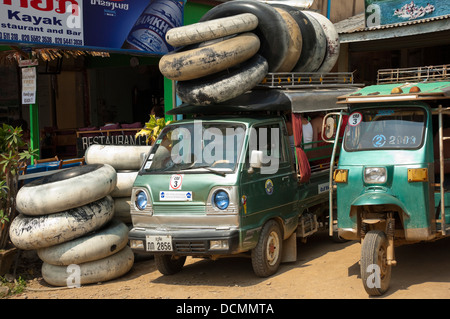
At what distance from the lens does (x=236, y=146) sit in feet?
23.5

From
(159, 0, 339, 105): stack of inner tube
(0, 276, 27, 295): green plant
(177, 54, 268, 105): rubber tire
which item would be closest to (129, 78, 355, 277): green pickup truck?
(177, 54, 268, 105): rubber tire

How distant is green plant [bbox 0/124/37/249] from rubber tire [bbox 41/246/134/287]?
78 centimetres

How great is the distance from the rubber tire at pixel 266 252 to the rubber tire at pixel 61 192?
6.94 feet

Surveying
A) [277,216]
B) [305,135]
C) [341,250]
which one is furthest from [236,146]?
[341,250]

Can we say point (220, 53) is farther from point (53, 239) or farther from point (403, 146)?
point (53, 239)

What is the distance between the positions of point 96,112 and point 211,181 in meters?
9.49

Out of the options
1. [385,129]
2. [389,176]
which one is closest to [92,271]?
[389,176]

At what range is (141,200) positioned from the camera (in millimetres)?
7219

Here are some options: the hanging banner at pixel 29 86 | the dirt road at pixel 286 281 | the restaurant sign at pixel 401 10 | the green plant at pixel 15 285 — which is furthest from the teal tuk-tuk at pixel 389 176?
the restaurant sign at pixel 401 10

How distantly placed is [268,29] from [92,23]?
4032 mm

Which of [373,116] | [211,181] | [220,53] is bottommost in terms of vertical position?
[211,181]

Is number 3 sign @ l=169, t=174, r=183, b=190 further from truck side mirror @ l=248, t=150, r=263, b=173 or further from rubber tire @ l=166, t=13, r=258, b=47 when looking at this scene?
rubber tire @ l=166, t=13, r=258, b=47

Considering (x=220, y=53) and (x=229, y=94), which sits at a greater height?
(x=220, y=53)

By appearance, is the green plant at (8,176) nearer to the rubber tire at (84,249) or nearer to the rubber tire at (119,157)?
the rubber tire at (84,249)
